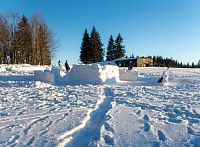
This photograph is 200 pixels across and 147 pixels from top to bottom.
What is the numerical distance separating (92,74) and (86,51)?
1620 inches

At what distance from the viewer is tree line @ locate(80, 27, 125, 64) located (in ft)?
200

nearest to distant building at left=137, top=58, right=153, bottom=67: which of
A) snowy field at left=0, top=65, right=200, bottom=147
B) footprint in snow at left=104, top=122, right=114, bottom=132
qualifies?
snowy field at left=0, top=65, right=200, bottom=147

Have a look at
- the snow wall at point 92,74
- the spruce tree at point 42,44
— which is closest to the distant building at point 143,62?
the spruce tree at point 42,44

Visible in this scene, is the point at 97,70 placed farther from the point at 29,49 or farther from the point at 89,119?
the point at 29,49

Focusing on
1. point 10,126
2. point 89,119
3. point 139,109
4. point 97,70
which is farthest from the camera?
point 97,70

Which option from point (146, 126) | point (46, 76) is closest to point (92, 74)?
point (46, 76)

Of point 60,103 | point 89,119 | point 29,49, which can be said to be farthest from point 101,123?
point 29,49

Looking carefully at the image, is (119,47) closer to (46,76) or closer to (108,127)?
(46,76)

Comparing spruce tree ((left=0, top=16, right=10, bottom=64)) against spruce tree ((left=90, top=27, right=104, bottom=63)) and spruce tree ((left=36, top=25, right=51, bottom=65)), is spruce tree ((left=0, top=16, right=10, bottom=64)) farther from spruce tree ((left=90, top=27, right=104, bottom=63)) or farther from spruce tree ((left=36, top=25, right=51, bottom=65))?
spruce tree ((left=90, top=27, right=104, bottom=63))

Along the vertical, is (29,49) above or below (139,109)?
above

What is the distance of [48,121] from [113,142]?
230 cm

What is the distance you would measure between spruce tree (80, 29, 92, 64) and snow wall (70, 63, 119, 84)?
129 ft

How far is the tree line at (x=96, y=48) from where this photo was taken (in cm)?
6097

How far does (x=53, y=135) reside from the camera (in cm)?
559
